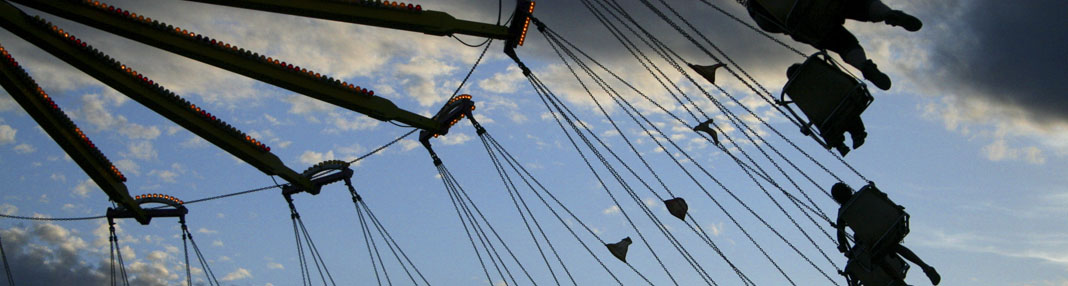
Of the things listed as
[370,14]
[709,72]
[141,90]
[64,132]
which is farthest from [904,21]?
[64,132]

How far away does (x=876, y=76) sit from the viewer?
16516mm

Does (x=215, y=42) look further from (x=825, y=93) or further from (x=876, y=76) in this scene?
(x=876, y=76)

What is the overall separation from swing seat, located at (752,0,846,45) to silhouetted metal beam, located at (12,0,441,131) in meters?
10.3

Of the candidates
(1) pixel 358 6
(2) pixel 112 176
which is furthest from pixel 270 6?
(2) pixel 112 176

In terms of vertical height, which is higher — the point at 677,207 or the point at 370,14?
the point at 370,14

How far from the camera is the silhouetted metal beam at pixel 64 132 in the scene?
22203 millimetres

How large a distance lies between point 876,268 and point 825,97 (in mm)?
3747

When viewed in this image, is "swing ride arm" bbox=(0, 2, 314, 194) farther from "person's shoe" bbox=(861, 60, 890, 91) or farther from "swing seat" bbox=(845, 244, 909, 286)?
"person's shoe" bbox=(861, 60, 890, 91)

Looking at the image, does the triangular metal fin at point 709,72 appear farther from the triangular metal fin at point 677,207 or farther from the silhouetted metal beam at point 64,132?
the silhouetted metal beam at point 64,132

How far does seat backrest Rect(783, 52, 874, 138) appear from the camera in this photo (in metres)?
17.9

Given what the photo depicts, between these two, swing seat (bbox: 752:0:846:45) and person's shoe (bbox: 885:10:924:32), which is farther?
swing seat (bbox: 752:0:846:45)

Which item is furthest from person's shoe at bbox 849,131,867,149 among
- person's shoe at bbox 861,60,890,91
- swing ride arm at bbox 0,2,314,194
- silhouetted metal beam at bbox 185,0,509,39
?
swing ride arm at bbox 0,2,314,194

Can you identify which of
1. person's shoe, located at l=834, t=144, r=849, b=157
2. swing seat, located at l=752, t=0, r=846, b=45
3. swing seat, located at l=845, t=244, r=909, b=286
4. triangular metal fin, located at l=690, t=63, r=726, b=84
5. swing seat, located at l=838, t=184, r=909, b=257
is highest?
triangular metal fin, located at l=690, t=63, r=726, b=84

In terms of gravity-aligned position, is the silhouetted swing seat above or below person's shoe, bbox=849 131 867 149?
below
